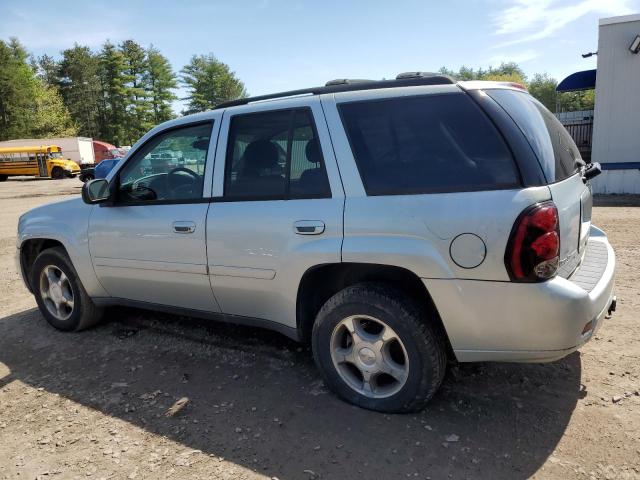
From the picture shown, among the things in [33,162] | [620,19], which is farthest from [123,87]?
[620,19]

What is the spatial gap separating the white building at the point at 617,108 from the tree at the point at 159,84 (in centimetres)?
6301

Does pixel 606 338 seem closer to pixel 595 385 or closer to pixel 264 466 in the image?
pixel 595 385

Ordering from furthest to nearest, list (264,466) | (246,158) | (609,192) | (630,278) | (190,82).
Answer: (190,82) → (609,192) → (630,278) → (246,158) → (264,466)

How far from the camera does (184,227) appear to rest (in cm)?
335

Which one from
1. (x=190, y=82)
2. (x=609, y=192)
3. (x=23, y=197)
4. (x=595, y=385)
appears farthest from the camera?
(x=190, y=82)

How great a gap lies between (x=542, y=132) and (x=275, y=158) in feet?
5.28

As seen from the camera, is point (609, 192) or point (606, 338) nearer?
point (606, 338)

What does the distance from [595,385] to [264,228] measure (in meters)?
2.35

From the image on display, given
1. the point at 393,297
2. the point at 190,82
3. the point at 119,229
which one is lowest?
the point at 393,297

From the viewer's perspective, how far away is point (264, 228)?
9.87 feet

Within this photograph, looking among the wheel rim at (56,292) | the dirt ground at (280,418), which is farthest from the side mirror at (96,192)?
the dirt ground at (280,418)

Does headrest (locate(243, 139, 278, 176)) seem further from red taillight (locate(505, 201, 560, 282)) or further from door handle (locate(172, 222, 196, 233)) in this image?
red taillight (locate(505, 201, 560, 282))

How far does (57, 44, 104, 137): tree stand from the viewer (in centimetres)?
6706

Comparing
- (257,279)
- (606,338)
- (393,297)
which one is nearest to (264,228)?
(257,279)
